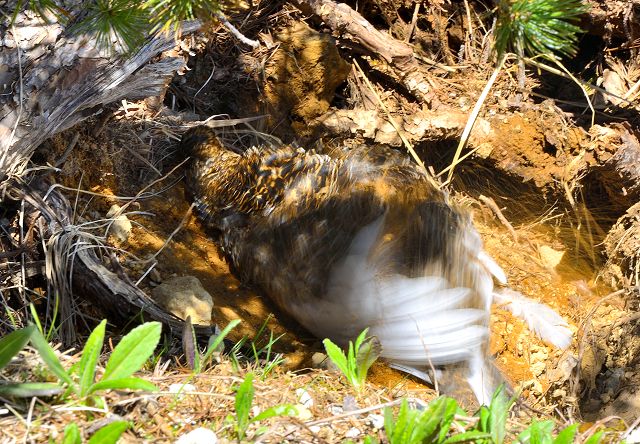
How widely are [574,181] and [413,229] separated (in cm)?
148

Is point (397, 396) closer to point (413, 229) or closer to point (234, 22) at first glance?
point (413, 229)

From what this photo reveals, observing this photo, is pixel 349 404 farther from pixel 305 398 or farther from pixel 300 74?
pixel 300 74

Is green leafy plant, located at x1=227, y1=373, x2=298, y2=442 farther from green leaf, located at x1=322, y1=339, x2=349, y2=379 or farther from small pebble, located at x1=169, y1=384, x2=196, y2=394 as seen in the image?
green leaf, located at x1=322, y1=339, x2=349, y2=379

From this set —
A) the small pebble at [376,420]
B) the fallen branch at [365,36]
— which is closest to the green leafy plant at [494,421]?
the small pebble at [376,420]

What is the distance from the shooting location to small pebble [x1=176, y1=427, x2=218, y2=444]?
177cm

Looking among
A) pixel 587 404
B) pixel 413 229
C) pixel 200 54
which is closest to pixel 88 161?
pixel 200 54

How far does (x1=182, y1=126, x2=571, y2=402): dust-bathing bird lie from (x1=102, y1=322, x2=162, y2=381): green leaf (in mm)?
1394

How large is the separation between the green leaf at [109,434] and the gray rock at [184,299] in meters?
1.51

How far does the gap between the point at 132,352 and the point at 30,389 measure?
0.25 metres

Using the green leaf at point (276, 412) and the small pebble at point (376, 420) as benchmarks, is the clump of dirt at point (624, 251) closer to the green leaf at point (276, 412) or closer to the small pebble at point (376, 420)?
the small pebble at point (376, 420)

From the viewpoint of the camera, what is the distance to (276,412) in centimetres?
191

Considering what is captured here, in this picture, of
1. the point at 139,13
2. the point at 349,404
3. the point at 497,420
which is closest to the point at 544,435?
the point at 497,420

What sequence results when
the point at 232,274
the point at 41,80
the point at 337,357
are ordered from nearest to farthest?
the point at 337,357 → the point at 41,80 → the point at 232,274

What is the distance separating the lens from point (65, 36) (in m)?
2.67
